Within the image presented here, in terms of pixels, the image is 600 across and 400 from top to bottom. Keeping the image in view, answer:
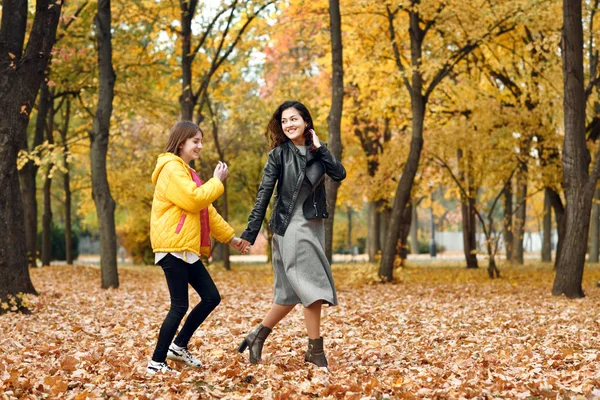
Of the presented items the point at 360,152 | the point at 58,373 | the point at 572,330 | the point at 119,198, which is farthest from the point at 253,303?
the point at 119,198

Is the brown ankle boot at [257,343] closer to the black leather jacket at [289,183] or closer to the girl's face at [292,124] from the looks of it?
the black leather jacket at [289,183]

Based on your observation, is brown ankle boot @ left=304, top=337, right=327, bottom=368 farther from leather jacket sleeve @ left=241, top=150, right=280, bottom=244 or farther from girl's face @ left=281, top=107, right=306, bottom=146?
girl's face @ left=281, top=107, right=306, bottom=146

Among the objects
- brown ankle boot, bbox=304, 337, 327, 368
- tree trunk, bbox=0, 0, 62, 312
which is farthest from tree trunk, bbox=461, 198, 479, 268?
brown ankle boot, bbox=304, 337, 327, 368

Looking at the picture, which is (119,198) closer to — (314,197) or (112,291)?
(112,291)

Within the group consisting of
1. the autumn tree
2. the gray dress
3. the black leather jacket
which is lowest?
the gray dress

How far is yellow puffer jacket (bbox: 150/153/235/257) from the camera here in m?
5.77

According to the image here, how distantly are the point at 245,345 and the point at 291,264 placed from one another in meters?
0.97

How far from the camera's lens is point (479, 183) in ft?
62.9

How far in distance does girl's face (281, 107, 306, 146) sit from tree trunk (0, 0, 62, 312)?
5569mm

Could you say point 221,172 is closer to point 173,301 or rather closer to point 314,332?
point 173,301

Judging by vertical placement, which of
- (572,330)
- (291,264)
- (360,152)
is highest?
(360,152)

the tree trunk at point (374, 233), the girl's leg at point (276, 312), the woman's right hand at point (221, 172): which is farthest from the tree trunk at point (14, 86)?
the tree trunk at point (374, 233)

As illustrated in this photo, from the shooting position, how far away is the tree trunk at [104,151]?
15.9 m

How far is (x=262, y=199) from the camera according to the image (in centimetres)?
611
